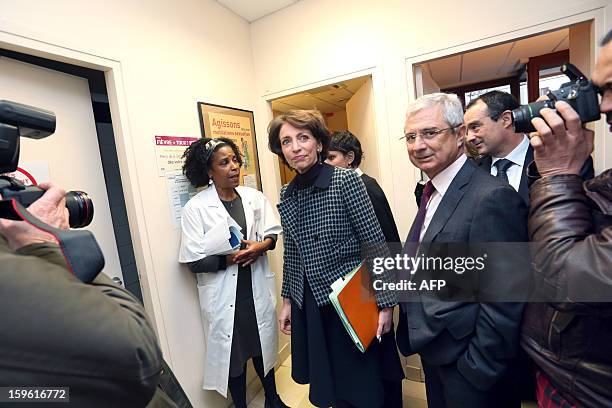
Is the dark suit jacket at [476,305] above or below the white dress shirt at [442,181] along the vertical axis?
below

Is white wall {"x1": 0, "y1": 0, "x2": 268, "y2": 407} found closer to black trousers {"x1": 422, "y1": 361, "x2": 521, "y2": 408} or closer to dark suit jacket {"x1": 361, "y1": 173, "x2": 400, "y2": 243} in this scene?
dark suit jacket {"x1": 361, "y1": 173, "x2": 400, "y2": 243}

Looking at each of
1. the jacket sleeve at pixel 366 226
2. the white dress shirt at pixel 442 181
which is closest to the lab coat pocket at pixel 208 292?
the jacket sleeve at pixel 366 226

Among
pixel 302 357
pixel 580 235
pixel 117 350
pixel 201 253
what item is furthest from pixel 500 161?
pixel 117 350

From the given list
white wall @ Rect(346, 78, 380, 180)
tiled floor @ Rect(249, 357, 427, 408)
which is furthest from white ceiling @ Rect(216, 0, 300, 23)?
tiled floor @ Rect(249, 357, 427, 408)

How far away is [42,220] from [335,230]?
0.96 meters

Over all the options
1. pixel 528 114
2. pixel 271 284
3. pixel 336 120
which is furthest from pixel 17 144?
pixel 336 120

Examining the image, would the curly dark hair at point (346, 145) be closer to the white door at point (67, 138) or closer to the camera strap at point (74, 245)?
the white door at point (67, 138)

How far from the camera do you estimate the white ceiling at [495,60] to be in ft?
11.3

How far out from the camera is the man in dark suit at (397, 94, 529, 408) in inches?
32.3

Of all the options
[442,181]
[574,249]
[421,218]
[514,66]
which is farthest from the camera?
[514,66]

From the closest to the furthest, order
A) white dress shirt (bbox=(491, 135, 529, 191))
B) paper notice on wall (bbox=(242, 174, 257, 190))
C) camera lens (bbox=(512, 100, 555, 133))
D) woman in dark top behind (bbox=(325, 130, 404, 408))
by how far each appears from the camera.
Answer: camera lens (bbox=(512, 100, 555, 133)) → woman in dark top behind (bbox=(325, 130, 404, 408)) → white dress shirt (bbox=(491, 135, 529, 191)) → paper notice on wall (bbox=(242, 174, 257, 190))

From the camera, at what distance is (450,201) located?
939mm

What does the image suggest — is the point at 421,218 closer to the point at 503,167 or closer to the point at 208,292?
the point at 503,167

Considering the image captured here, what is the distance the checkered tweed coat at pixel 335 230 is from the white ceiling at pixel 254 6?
1.50m
